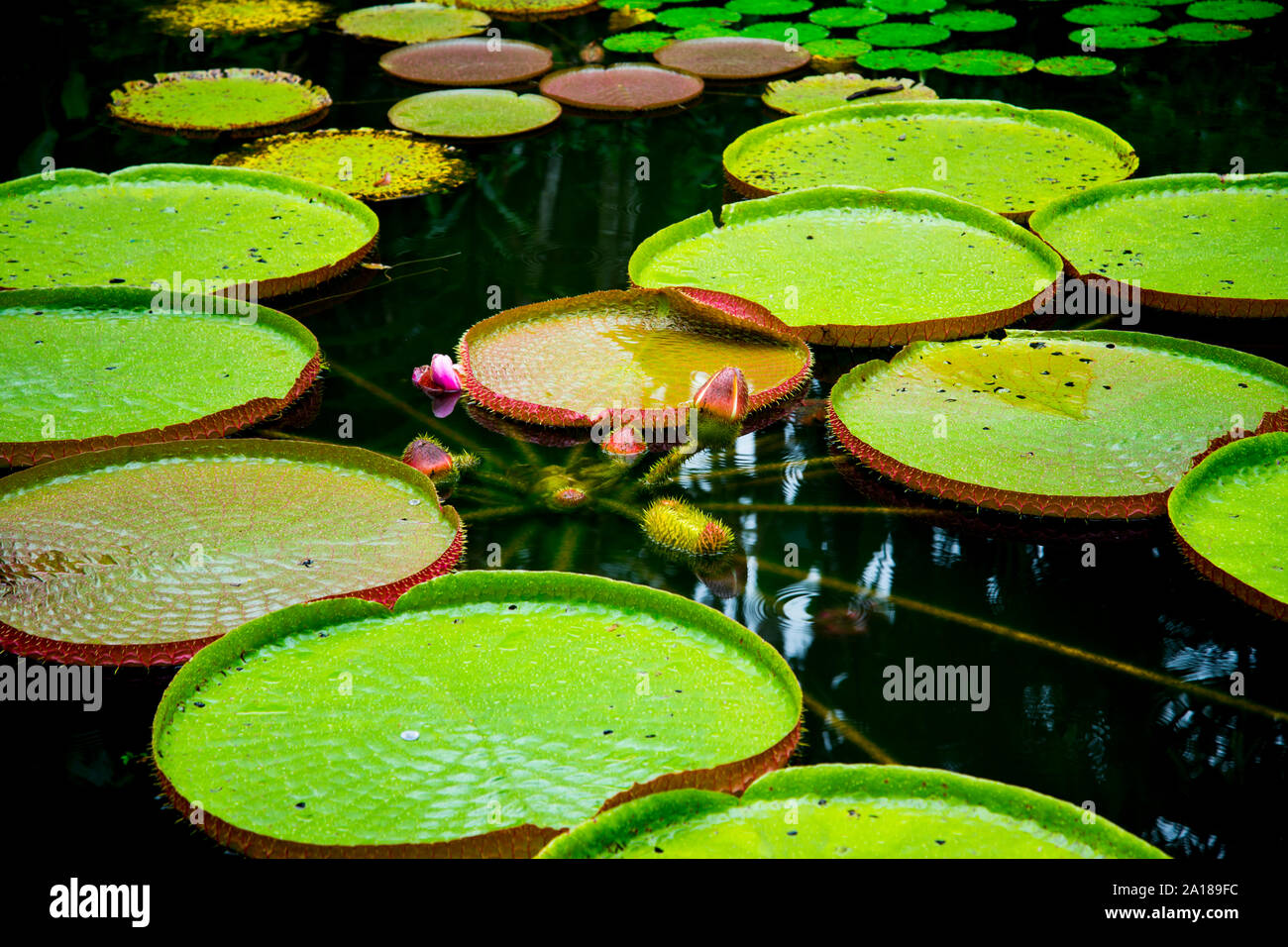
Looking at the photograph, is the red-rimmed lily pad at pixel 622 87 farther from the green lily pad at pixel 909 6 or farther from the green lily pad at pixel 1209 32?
the green lily pad at pixel 1209 32

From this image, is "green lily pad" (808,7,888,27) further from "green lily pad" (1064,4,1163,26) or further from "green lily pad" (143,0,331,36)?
"green lily pad" (143,0,331,36)

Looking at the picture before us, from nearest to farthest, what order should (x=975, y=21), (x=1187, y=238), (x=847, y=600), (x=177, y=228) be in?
(x=847, y=600)
(x=1187, y=238)
(x=177, y=228)
(x=975, y=21)

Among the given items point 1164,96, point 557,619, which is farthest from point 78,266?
point 1164,96

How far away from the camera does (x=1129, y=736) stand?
2100mm

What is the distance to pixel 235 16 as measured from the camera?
6777 mm

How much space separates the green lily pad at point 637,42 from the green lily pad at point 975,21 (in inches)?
55.8

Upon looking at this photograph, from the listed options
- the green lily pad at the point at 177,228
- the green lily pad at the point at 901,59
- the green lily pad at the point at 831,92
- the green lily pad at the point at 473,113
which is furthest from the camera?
the green lily pad at the point at 901,59

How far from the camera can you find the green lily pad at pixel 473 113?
5.01 metres

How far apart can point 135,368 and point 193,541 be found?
0.87 meters

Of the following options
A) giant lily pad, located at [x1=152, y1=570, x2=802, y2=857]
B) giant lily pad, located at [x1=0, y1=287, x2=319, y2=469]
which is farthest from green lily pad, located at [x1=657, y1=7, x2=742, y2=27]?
giant lily pad, located at [x1=152, y1=570, x2=802, y2=857]

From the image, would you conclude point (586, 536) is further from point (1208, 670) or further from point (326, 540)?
point (1208, 670)

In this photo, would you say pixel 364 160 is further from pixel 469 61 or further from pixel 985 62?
pixel 985 62

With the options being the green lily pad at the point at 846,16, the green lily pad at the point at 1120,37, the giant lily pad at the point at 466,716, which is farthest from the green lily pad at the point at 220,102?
the green lily pad at the point at 1120,37

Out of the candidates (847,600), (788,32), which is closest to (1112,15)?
(788,32)
